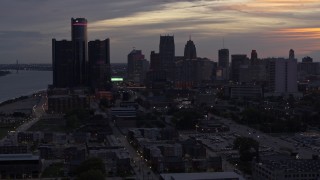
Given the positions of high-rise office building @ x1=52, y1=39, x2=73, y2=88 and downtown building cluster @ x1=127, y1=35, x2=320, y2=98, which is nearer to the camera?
downtown building cluster @ x1=127, y1=35, x2=320, y2=98

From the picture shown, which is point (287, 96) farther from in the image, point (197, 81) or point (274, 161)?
point (274, 161)

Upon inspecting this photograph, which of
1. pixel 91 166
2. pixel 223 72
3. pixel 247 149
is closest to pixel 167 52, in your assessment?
pixel 223 72

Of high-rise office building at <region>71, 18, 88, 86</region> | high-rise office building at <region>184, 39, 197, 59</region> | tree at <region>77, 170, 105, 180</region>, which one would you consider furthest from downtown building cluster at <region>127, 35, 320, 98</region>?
tree at <region>77, 170, 105, 180</region>

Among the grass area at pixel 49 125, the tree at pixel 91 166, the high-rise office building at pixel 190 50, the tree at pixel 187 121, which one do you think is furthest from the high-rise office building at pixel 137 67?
the tree at pixel 91 166

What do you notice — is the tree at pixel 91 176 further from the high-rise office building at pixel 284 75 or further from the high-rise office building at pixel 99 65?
the high-rise office building at pixel 99 65

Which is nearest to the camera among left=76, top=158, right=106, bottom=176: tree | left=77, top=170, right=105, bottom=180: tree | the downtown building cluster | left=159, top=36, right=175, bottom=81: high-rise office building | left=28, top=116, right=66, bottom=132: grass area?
left=77, top=170, right=105, bottom=180: tree

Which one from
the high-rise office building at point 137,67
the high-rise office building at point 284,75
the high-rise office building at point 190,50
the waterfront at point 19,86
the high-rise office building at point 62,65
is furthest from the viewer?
the high-rise office building at point 190,50

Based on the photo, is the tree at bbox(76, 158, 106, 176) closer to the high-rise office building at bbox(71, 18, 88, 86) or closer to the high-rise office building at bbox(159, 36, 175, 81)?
the high-rise office building at bbox(71, 18, 88, 86)

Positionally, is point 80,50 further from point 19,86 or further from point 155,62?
point 19,86
